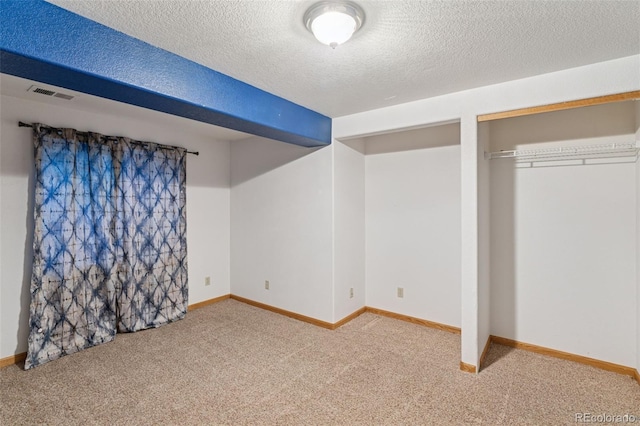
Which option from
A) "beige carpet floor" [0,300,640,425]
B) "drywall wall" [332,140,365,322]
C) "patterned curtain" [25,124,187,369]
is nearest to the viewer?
"beige carpet floor" [0,300,640,425]

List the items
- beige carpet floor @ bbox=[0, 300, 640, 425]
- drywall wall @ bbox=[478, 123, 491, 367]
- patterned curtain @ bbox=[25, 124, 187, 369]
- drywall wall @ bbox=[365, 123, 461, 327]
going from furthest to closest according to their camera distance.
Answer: drywall wall @ bbox=[365, 123, 461, 327]
patterned curtain @ bbox=[25, 124, 187, 369]
drywall wall @ bbox=[478, 123, 491, 367]
beige carpet floor @ bbox=[0, 300, 640, 425]

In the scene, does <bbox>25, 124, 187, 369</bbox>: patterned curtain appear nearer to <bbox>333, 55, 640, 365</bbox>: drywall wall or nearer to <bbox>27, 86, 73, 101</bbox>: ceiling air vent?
<bbox>27, 86, 73, 101</bbox>: ceiling air vent

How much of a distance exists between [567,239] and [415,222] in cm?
136

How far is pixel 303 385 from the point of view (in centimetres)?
241

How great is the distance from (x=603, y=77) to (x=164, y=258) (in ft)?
14.2

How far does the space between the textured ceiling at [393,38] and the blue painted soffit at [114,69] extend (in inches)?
3.0

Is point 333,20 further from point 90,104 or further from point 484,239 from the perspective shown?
point 90,104

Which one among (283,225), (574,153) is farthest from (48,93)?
(574,153)

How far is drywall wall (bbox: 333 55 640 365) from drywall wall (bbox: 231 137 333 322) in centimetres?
105

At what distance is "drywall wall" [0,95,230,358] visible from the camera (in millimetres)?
2764

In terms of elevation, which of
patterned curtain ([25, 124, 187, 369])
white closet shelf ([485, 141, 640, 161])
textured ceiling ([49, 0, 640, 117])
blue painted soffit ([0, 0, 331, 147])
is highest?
textured ceiling ([49, 0, 640, 117])

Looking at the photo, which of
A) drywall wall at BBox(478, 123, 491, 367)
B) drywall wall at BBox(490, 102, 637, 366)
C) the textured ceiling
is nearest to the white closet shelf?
drywall wall at BBox(490, 102, 637, 366)

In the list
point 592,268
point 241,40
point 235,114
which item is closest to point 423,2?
point 241,40

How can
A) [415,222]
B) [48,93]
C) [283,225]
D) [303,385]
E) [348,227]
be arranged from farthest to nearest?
[283,225], [348,227], [415,222], [48,93], [303,385]
